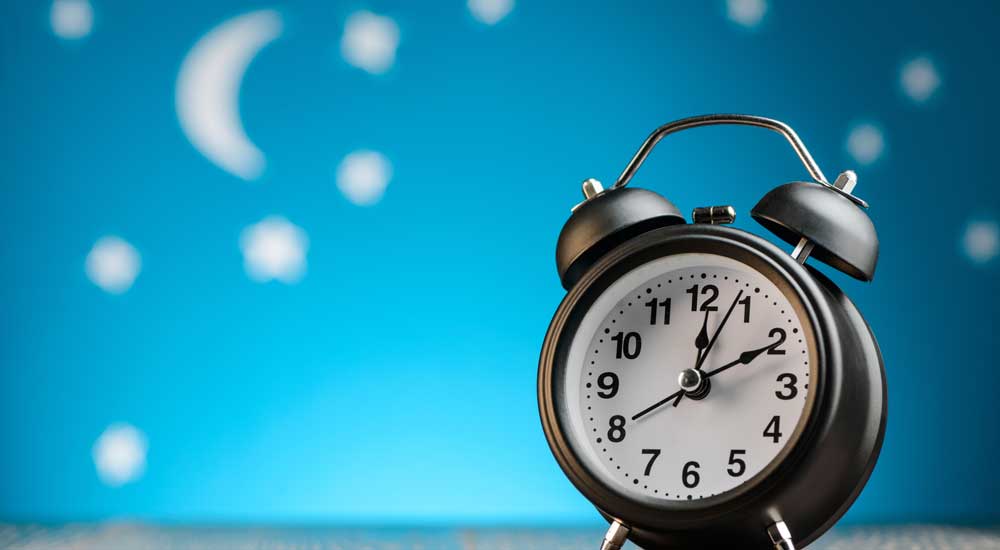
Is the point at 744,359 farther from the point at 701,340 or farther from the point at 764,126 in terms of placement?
the point at 764,126

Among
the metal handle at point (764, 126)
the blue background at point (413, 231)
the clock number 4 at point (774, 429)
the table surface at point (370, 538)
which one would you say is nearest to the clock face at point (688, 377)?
the clock number 4 at point (774, 429)

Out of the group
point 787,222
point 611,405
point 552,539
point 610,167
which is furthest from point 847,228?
point 610,167

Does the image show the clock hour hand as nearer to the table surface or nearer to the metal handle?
the metal handle

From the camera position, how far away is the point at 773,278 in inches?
38.4

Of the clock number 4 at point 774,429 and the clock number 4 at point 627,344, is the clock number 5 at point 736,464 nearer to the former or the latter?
the clock number 4 at point 774,429

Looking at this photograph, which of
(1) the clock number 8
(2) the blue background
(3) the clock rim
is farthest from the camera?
(2) the blue background

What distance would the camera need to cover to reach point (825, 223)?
1.00 m

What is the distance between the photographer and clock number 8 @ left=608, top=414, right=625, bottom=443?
1021 mm

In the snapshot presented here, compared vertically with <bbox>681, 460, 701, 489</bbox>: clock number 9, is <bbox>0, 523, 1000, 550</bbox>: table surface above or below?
above

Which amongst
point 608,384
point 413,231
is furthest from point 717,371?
point 413,231

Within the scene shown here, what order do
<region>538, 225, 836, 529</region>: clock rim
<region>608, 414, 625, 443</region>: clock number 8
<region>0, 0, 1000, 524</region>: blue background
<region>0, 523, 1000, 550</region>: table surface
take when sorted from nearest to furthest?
<region>538, 225, 836, 529</region>: clock rim
<region>608, 414, 625, 443</region>: clock number 8
<region>0, 523, 1000, 550</region>: table surface
<region>0, 0, 1000, 524</region>: blue background

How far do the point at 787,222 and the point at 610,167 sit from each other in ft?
2.97

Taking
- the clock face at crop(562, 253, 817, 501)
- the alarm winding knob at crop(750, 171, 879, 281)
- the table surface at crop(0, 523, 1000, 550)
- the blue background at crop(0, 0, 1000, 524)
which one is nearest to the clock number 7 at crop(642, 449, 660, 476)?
the clock face at crop(562, 253, 817, 501)

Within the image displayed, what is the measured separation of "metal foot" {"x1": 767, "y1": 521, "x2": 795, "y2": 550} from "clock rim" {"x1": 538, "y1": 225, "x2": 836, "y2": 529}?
3cm
